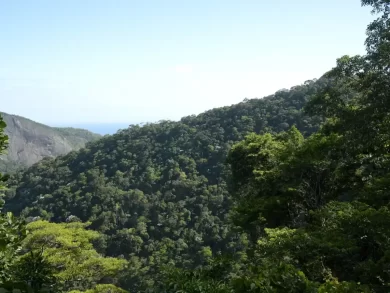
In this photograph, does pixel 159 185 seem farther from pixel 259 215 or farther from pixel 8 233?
pixel 8 233

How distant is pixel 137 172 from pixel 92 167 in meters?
8.83

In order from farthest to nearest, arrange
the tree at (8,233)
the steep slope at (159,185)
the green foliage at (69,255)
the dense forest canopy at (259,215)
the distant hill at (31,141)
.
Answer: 1. the distant hill at (31,141)
2. the steep slope at (159,185)
3. the green foliage at (69,255)
4. the dense forest canopy at (259,215)
5. the tree at (8,233)

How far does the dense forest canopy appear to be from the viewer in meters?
5.55

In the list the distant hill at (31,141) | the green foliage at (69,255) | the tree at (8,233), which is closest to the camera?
the tree at (8,233)

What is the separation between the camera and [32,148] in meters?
167

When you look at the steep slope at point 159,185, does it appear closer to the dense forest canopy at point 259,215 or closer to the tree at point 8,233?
the dense forest canopy at point 259,215

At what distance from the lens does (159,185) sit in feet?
162

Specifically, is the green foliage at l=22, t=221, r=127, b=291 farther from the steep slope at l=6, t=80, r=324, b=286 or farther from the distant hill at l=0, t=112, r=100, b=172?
the distant hill at l=0, t=112, r=100, b=172

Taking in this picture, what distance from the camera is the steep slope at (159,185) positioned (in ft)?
122

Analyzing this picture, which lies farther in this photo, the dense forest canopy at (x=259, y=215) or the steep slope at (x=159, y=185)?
the steep slope at (x=159, y=185)

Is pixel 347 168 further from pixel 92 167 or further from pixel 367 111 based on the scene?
pixel 92 167

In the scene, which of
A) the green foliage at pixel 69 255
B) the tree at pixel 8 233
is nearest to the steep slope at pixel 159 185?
the green foliage at pixel 69 255

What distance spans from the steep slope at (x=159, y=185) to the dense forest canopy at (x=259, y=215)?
230 millimetres

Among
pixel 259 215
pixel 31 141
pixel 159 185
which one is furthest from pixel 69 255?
pixel 31 141
